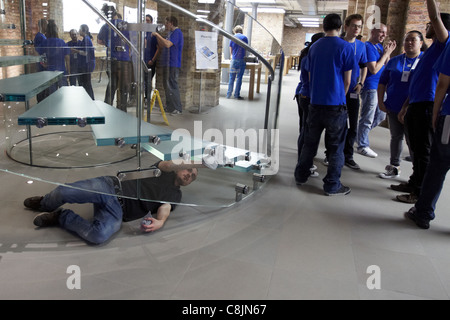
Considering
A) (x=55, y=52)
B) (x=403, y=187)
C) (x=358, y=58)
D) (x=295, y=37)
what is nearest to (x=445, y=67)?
(x=358, y=58)

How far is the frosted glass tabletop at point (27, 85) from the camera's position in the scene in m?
2.14

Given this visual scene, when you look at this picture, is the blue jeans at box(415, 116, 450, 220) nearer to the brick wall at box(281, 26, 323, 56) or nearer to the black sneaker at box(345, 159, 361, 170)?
the black sneaker at box(345, 159, 361, 170)

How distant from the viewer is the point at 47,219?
8.31 feet

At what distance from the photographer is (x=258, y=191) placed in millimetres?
3357

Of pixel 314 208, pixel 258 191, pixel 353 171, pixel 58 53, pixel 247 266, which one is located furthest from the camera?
pixel 353 171

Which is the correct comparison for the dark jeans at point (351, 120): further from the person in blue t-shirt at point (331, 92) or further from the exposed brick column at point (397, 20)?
the exposed brick column at point (397, 20)

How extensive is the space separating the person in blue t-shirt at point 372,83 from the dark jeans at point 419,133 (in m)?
1.16

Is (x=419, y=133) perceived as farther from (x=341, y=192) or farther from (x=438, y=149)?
(x=341, y=192)

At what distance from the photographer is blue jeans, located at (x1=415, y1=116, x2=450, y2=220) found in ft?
8.63

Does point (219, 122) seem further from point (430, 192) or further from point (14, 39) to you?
point (14, 39)

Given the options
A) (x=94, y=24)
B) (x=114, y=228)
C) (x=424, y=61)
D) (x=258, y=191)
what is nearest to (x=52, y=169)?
(x=114, y=228)

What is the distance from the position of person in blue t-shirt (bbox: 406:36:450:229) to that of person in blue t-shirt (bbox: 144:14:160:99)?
1774 millimetres

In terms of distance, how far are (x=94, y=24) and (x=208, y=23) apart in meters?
0.71

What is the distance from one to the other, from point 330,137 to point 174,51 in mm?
1526
